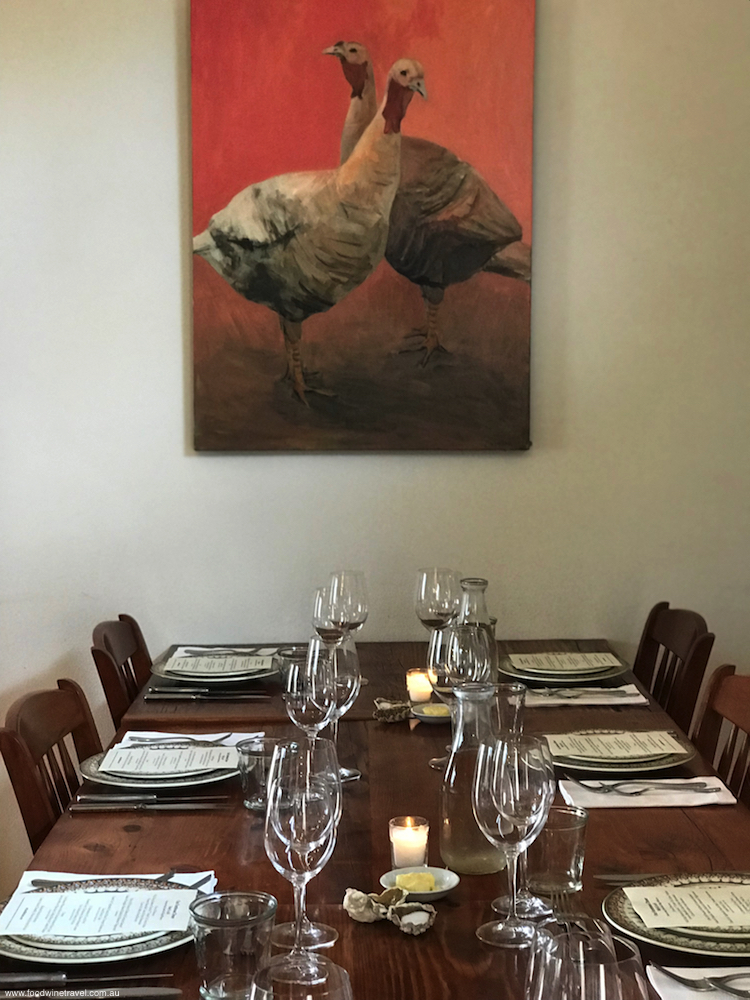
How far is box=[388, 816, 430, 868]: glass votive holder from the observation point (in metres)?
1.35

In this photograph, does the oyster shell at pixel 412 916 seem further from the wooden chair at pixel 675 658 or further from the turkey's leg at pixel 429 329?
the turkey's leg at pixel 429 329

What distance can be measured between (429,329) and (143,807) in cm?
162

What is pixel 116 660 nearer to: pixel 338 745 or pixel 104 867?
pixel 338 745

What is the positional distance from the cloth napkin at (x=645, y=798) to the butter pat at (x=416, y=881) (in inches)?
14.8

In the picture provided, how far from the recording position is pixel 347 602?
7.90 feet

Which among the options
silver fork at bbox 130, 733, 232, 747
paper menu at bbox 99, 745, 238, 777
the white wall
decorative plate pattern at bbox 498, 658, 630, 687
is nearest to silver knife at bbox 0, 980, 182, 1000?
paper menu at bbox 99, 745, 238, 777

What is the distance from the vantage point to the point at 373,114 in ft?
9.35

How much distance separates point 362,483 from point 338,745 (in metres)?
1.10

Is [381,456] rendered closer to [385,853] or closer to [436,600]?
[436,600]

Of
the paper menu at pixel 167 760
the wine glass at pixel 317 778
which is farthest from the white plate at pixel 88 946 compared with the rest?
the paper menu at pixel 167 760

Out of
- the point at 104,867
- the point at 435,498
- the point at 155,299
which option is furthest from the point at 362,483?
the point at 104,867

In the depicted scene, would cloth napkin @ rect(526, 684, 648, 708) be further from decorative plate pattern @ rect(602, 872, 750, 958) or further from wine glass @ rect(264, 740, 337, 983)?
wine glass @ rect(264, 740, 337, 983)

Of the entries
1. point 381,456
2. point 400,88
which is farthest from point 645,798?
point 400,88

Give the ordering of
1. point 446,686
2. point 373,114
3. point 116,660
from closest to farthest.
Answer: point 446,686 → point 116,660 → point 373,114
